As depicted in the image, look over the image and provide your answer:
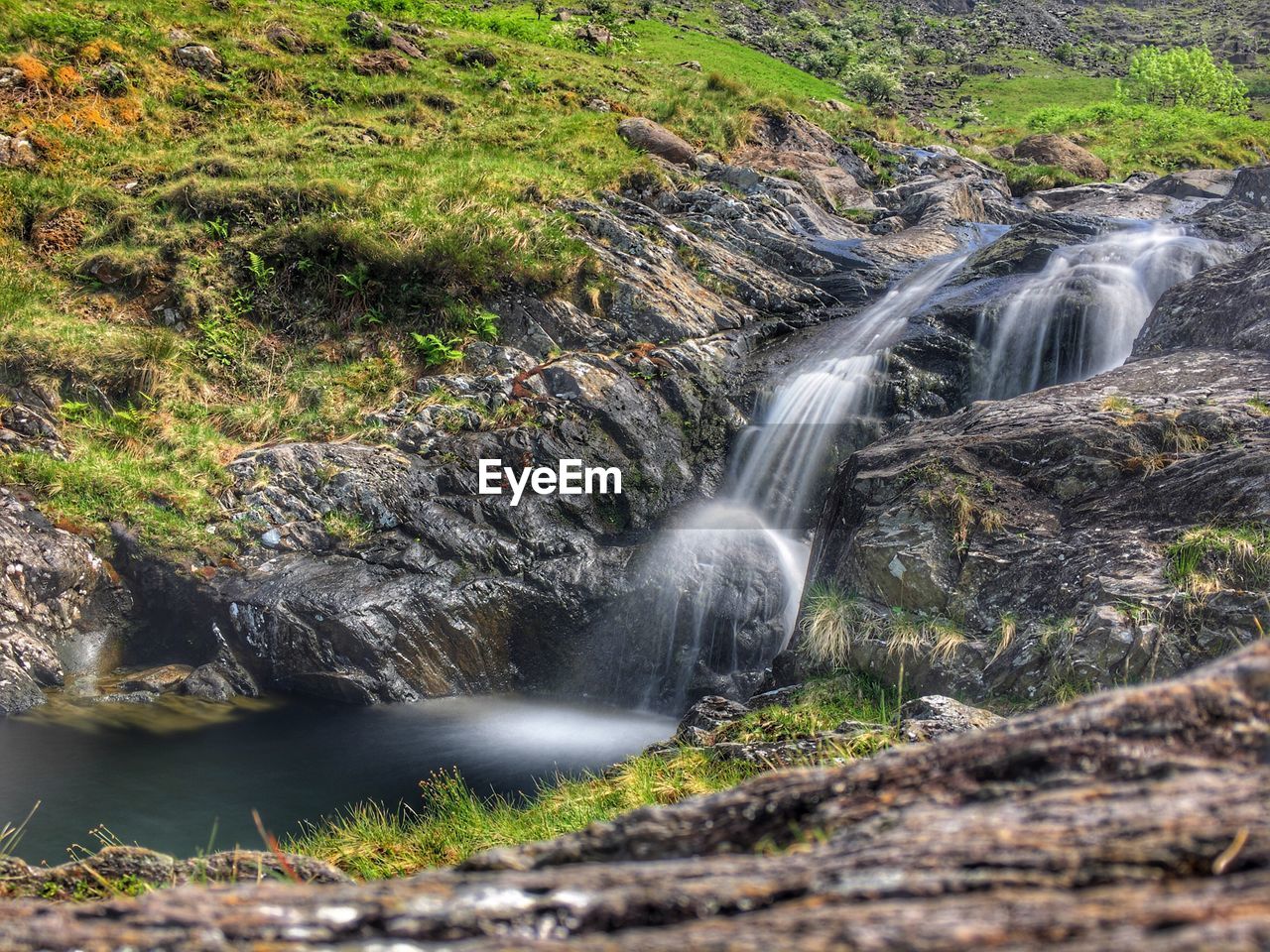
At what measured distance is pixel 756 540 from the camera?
39.9 ft

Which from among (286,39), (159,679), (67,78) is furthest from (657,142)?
(159,679)

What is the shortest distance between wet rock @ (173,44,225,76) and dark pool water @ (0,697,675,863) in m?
18.0

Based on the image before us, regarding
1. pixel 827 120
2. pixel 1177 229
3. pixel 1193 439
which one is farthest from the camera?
pixel 827 120

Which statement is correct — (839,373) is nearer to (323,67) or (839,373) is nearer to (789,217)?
(789,217)

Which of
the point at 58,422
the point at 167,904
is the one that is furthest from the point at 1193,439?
the point at 58,422

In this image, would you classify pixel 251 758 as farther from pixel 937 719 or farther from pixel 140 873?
pixel 937 719

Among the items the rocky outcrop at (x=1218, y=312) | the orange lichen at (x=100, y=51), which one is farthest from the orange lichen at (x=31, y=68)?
the rocky outcrop at (x=1218, y=312)

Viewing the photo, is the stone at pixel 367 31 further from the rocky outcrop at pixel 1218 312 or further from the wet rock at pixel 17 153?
the rocky outcrop at pixel 1218 312

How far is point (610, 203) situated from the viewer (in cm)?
1780

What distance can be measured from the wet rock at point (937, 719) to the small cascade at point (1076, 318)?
8.84 metres

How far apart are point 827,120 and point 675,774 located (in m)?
26.1

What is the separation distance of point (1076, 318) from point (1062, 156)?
62.0 feet

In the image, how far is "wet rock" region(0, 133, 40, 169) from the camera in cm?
1602

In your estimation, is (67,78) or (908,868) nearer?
(908,868)
